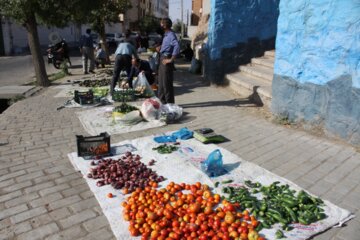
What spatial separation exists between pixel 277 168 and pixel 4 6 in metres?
8.40

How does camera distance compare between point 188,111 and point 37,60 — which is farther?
point 37,60

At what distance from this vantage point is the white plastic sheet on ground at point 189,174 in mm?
3133

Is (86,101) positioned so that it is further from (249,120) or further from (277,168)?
(277,168)

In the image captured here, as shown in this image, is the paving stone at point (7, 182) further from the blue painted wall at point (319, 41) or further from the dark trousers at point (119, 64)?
the blue painted wall at point (319, 41)

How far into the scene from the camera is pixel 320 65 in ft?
18.0

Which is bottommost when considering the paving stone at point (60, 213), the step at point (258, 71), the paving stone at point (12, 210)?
the paving stone at point (12, 210)

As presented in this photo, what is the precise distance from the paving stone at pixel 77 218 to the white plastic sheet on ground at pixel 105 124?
2560 millimetres

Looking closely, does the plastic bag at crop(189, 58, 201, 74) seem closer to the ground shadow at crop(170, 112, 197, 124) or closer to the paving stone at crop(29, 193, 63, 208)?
the ground shadow at crop(170, 112, 197, 124)

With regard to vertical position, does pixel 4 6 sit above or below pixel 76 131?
above

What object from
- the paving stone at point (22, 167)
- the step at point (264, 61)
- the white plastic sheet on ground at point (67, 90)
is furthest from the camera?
the step at point (264, 61)

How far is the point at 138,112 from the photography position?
6480 millimetres

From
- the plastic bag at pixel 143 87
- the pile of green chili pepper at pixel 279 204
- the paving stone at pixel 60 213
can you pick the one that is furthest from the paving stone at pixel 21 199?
the plastic bag at pixel 143 87

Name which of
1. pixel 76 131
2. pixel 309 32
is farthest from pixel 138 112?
pixel 309 32

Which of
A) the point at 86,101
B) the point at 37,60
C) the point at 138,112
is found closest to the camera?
the point at 138,112
